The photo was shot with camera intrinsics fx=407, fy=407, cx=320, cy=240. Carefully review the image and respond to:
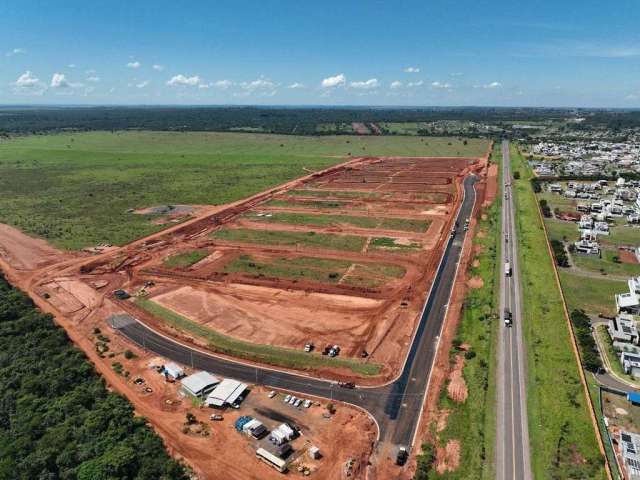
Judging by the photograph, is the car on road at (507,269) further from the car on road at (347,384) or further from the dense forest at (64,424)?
the dense forest at (64,424)

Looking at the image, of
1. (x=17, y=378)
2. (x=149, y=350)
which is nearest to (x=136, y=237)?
(x=149, y=350)

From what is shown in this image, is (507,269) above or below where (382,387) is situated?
above

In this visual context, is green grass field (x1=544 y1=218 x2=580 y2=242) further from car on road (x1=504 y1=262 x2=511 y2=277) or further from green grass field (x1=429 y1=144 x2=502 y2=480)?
green grass field (x1=429 y1=144 x2=502 y2=480)

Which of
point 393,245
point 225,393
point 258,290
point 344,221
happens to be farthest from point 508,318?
point 344,221

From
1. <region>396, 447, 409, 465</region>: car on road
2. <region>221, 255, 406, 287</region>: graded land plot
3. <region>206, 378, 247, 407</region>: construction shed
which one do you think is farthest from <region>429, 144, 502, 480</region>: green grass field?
<region>206, 378, 247, 407</region>: construction shed

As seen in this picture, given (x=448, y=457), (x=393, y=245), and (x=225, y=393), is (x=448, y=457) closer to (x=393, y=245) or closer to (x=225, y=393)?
(x=225, y=393)

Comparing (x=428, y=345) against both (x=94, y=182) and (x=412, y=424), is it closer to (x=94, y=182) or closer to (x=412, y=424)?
(x=412, y=424)
